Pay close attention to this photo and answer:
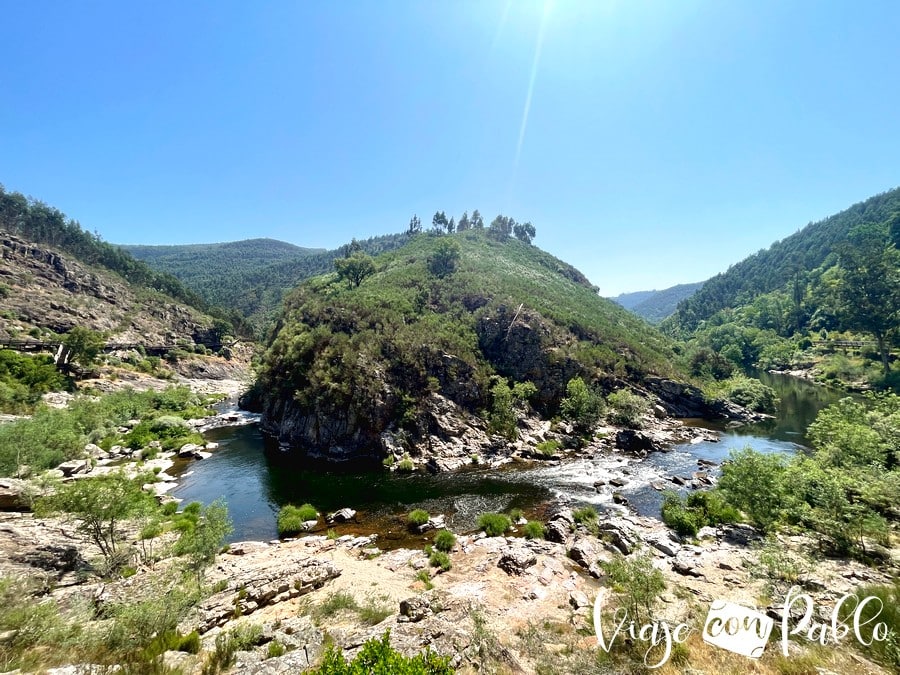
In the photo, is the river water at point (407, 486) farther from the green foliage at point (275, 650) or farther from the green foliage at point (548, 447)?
the green foliage at point (275, 650)

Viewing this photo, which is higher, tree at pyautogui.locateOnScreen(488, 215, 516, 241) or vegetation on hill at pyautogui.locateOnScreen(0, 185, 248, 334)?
tree at pyautogui.locateOnScreen(488, 215, 516, 241)

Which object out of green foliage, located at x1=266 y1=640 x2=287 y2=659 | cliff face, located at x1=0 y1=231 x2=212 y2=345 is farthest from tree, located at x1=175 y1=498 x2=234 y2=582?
cliff face, located at x1=0 y1=231 x2=212 y2=345

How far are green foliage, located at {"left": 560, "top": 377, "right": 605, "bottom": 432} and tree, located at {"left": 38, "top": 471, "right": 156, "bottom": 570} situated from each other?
2098 inches

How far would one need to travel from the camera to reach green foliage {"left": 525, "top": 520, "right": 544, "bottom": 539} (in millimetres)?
26500

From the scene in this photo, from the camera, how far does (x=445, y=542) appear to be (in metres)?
25.1

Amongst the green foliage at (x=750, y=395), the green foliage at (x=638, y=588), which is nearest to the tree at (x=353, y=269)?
the green foliage at (x=750, y=395)

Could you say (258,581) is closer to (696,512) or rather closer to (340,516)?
(340,516)

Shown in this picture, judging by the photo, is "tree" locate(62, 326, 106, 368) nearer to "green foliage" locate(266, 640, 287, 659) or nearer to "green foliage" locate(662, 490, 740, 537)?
"green foliage" locate(266, 640, 287, 659)

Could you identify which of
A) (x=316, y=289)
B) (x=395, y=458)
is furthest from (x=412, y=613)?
(x=316, y=289)

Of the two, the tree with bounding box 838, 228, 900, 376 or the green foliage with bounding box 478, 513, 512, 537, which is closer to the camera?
the green foliage with bounding box 478, 513, 512, 537

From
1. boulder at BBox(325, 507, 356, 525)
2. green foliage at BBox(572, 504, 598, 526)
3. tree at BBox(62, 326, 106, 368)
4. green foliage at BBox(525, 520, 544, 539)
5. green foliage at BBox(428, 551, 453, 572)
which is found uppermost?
tree at BBox(62, 326, 106, 368)

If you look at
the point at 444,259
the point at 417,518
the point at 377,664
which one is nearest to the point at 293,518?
the point at 417,518

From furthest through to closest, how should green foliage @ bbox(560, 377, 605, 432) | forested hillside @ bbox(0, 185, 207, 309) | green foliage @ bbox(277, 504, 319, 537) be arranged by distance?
forested hillside @ bbox(0, 185, 207, 309) < green foliage @ bbox(560, 377, 605, 432) < green foliage @ bbox(277, 504, 319, 537)

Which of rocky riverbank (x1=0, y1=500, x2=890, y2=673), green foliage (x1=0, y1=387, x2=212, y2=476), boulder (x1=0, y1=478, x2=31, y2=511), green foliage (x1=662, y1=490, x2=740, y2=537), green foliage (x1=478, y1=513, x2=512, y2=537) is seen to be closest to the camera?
rocky riverbank (x1=0, y1=500, x2=890, y2=673)
